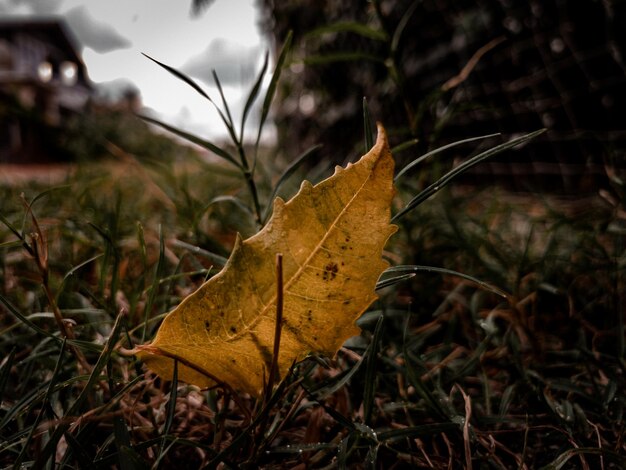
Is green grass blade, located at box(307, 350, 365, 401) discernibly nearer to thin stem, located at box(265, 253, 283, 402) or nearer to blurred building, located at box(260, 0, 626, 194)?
thin stem, located at box(265, 253, 283, 402)

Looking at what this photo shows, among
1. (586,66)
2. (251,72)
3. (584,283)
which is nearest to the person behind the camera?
(584,283)

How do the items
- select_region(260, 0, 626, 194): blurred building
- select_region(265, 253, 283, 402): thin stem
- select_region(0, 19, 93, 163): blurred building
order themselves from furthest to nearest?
select_region(0, 19, 93, 163): blurred building
select_region(260, 0, 626, 194): blurred building
select_region(265, 253, 283, 402): thin stem

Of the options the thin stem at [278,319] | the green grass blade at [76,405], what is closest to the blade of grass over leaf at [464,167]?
the thin stem at [278,319]

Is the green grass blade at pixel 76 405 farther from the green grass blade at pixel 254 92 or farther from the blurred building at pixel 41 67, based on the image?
the blurred building at pixel 41 67

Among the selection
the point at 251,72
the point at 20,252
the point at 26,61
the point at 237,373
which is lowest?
the point at 237,373

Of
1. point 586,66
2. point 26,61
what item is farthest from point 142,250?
point 26,61

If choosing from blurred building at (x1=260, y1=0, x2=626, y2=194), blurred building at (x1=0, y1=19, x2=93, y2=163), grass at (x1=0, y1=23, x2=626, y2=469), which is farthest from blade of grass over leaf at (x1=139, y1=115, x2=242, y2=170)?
blurred building at (x1=0, y1=19, x2=93, y2=163)

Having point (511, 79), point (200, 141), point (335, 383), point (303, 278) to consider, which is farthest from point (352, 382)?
point (511, 79)

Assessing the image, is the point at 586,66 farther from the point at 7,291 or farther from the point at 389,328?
the point at 7,291

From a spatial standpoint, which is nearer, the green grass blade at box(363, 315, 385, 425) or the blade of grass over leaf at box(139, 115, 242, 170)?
the green grass blade at box(363, 315, 385, 425)
